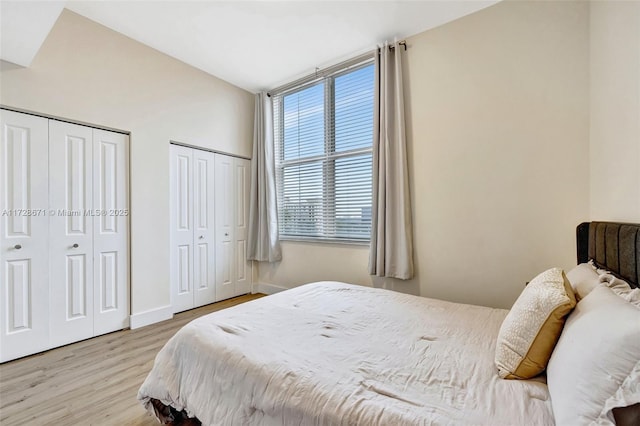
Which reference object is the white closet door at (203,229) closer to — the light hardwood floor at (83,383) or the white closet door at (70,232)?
the light hardwood floor at (83,383)

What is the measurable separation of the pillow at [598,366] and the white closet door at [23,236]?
10.7 feet

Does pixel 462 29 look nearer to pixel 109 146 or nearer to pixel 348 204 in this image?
pixel 348 204

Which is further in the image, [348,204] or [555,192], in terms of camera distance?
[348,204]

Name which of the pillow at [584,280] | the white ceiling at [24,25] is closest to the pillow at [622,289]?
the pillow at [584,280]

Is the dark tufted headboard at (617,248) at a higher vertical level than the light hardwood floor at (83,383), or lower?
higher

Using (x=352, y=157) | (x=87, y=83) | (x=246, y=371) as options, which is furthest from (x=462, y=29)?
(x=87, y=83)

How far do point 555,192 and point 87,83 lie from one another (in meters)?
3.95

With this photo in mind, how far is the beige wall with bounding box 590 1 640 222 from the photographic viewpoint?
1336 millimetres

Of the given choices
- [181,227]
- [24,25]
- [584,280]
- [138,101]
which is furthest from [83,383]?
[584,280]

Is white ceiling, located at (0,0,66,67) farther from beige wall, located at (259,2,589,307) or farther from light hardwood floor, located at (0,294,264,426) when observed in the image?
beige wall, located at (259,2,589,307)

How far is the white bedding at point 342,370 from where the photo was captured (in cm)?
88

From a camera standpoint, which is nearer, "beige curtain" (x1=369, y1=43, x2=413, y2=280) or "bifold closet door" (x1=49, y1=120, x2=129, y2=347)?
"bifold closet door" (x1=49, y1=120, x2=129, y2=347)

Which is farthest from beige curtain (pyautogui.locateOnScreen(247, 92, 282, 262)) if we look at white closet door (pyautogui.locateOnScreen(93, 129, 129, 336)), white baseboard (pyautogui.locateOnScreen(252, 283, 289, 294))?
white closet door (pyautogui.locateOnScreen(93, 129, 129, 336))

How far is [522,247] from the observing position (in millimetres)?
2188
